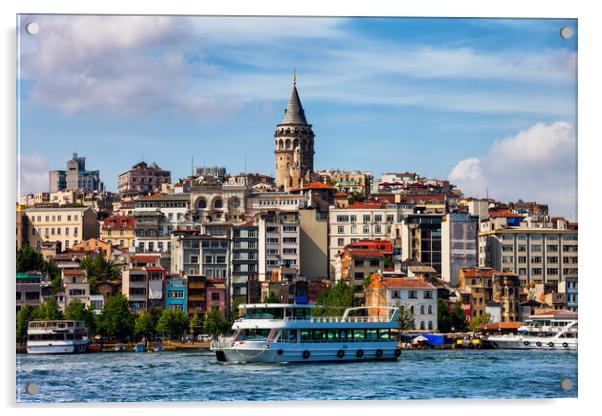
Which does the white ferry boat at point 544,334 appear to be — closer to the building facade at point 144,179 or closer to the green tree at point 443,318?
the green tree at point 443,318

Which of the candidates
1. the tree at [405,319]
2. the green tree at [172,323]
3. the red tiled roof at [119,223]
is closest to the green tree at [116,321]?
the green tree at [172,323]

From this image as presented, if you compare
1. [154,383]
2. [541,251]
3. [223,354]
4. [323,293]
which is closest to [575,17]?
[154,383]

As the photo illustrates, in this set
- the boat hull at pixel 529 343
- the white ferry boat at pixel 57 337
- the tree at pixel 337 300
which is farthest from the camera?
the tree at pixel 337 300

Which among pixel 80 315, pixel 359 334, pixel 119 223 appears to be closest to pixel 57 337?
pixel 80 315

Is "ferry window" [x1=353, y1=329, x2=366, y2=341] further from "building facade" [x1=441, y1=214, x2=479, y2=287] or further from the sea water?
"building facade" [x1=441, y1=214, x2=479, y2=287]

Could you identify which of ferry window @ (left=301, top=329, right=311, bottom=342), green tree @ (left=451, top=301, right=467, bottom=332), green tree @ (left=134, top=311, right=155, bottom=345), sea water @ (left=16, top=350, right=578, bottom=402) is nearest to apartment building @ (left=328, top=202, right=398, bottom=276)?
green tree @ (left=451, top=301, right=467, bottom=332)

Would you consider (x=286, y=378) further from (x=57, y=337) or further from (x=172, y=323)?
(x=172, y=323)
